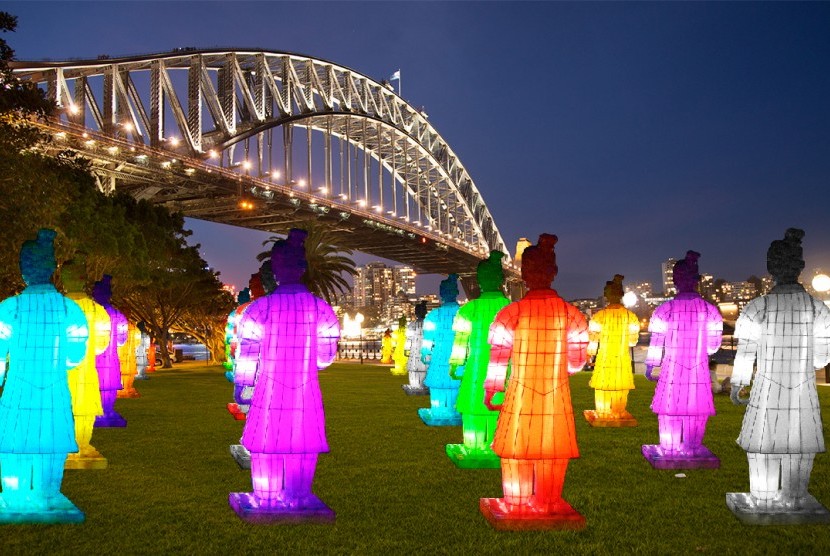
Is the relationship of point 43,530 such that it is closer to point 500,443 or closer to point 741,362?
point 500,443

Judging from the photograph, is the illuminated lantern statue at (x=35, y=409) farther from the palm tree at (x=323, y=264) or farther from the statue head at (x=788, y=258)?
the palm tree at (x=323, y=264)

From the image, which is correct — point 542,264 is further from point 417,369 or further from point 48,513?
point 417,369

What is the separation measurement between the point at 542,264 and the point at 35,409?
381 cm

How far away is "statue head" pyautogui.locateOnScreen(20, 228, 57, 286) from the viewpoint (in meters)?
5.41

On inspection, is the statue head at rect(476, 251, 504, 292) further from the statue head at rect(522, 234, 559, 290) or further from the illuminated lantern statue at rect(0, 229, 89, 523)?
the illuminated lantern statue at rect(0, 229, 89, 523)

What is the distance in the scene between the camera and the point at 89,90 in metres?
32.7

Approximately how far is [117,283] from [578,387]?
1319 cm

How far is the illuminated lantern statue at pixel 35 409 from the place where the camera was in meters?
5.05

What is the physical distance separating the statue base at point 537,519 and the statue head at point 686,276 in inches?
125

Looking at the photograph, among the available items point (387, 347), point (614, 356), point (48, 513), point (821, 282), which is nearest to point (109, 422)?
point (48, 513)

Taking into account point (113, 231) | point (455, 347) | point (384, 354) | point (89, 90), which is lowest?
point (384, 354)

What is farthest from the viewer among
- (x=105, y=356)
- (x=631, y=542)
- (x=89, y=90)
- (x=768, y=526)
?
(x=89, y=90)

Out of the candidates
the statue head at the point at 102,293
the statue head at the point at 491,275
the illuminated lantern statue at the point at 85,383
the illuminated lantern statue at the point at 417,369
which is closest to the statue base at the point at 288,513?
the illuminated lantern statue at the point at 85,383

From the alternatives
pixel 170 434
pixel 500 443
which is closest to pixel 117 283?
pixel 170 434
